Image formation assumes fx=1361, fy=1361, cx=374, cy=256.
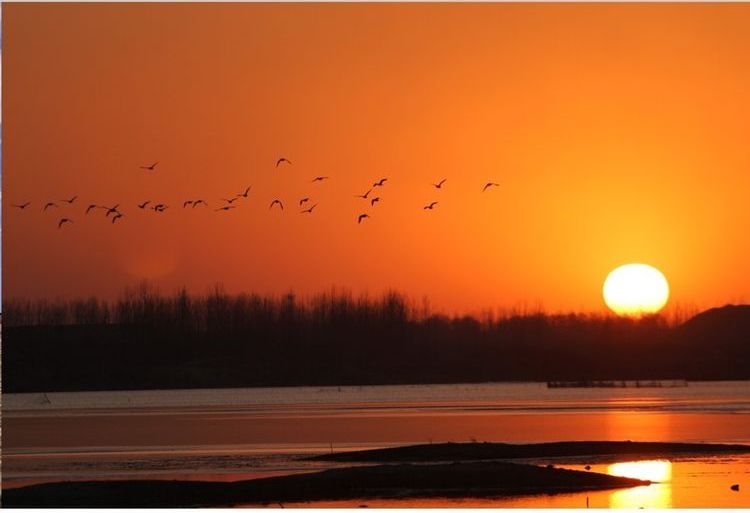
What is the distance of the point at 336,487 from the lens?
41375 mm

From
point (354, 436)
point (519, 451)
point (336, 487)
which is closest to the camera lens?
point (336, 487)

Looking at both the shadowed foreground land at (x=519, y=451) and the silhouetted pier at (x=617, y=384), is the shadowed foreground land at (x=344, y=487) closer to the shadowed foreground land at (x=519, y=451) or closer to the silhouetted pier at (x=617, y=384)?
the shadowed foreground land at (x=519, y=451)

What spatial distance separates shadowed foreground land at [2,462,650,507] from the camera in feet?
129

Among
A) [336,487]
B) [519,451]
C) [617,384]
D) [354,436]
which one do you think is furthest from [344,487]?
[617,384]

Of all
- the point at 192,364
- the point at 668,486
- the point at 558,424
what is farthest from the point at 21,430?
the point at 192,364

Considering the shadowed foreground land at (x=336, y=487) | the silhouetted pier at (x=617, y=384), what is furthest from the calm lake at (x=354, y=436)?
the silhouetted pier at (x=617, y=384)

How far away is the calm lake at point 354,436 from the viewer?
41906 mm

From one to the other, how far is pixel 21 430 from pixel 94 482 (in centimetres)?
3392

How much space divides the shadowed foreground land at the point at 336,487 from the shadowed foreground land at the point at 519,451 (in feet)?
Result: 15.1

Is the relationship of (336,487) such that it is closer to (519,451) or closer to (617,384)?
(519,451)

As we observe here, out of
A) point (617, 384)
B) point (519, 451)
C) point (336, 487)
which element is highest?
point (617, 384)

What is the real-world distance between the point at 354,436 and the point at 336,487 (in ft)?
67.5

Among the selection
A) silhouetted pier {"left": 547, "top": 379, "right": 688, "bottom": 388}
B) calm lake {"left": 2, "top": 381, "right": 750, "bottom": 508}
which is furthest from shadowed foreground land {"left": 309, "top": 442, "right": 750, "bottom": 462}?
silhouetted pier {"left": 547, "top": 379, "right": 688, "bottom": 388}

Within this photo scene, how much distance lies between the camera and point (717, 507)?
36438 mm
